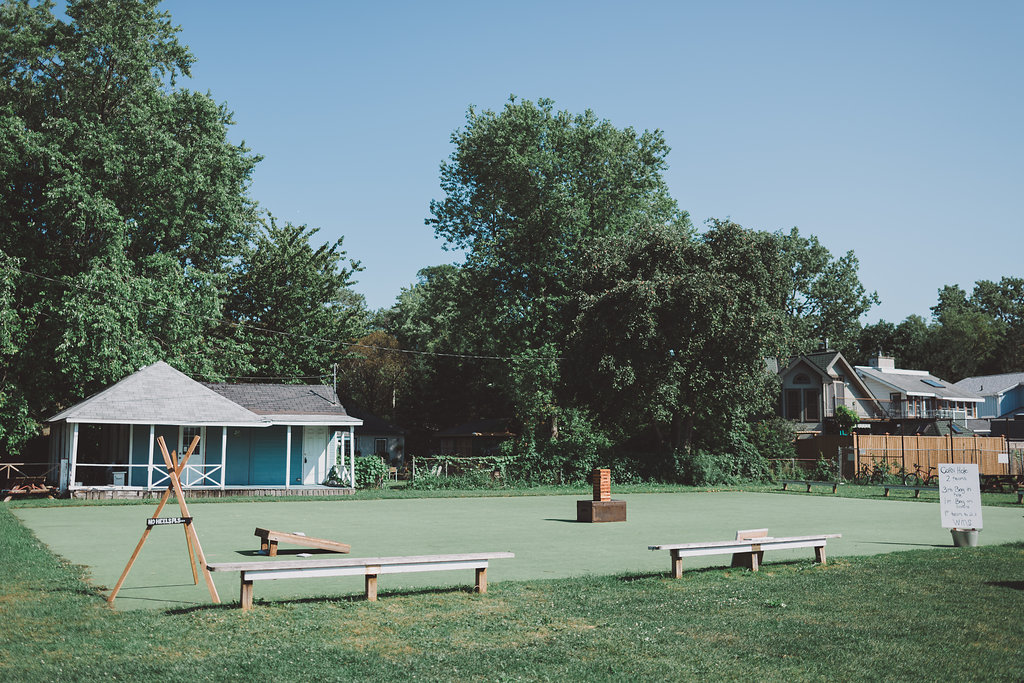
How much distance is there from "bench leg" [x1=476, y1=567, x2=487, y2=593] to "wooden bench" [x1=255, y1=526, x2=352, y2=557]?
3.32 m

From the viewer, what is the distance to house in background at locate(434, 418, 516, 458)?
5334 centimetres

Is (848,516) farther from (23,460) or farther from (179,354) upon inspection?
(23,460)

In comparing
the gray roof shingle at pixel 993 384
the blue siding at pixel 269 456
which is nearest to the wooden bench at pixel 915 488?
the blue siding at pixel 269 456

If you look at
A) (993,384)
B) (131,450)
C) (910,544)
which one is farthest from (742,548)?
(993,384)

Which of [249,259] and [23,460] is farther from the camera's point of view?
[249,259]

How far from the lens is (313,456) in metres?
35.0

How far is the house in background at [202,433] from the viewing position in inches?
1177

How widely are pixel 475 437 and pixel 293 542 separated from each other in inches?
1721

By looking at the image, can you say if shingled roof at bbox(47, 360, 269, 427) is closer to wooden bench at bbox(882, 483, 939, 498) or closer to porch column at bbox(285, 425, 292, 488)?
porch column at bbox(285, 425, 292, 488)

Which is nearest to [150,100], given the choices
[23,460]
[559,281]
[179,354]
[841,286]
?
[179,354]

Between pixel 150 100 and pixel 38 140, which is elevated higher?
pixel 150 100

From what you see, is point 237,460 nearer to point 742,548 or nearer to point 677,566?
point 677,566

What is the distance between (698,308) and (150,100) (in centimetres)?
2470

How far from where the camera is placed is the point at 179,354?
37.3 m
